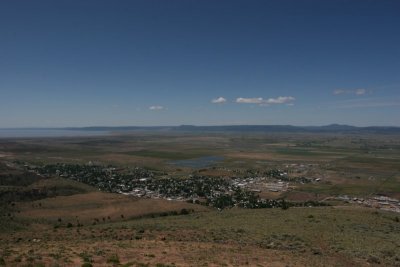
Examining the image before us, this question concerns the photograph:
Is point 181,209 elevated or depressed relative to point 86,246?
depressed

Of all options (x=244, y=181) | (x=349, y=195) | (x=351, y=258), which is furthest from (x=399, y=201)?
(x=351, y=258)

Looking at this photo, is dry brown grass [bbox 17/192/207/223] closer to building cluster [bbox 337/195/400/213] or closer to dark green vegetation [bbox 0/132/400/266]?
dark green vegetation [bbox 0/132/400/266]

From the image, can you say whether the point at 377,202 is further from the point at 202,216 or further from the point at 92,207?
the point at 92,207

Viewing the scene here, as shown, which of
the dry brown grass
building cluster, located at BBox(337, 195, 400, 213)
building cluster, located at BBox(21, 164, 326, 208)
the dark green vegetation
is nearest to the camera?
the dark green vegetation

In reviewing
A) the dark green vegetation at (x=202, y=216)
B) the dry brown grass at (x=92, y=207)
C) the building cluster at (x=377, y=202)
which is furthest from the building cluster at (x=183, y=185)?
the building cluster at (x=377, y=202)

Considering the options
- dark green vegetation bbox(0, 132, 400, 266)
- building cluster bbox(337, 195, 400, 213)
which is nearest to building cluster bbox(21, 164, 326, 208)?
dark green vegetation bbox(0, 132, 400, 266)

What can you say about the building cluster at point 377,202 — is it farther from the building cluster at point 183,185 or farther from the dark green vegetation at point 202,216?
the building cluster at point 183,185

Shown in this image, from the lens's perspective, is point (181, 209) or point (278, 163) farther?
point (278, 163)

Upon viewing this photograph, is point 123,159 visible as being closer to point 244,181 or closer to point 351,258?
point 244,181
